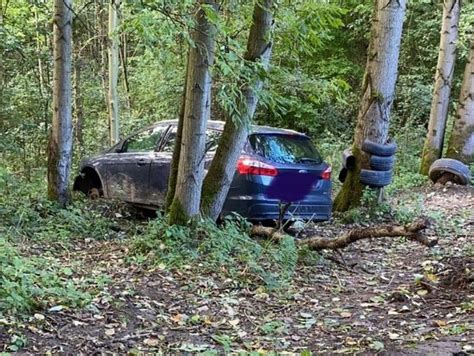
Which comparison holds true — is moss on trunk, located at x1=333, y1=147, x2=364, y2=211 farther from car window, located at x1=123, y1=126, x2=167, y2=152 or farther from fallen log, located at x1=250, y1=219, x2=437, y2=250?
car window, located at x1=123, y1=126, x2=167, y2=152

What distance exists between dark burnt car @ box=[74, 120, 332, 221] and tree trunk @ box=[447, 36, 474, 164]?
524 centimetres

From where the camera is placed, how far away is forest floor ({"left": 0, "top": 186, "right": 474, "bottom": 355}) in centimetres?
366

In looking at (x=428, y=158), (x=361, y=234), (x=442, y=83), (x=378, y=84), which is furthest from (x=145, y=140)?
(x=442, y=83)

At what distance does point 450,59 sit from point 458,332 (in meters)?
10.0

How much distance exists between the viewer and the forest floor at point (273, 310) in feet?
12.0

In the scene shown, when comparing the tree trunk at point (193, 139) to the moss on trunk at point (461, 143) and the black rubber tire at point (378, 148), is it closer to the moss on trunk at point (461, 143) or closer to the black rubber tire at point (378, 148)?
the black rubber tire at point (378, 148)

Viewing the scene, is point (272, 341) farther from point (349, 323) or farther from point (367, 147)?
point (367, 147)

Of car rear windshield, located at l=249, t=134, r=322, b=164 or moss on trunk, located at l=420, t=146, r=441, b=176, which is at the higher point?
car rear windshield, located at l=249, t=134, r=322, b=164

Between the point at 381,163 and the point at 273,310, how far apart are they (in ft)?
14.6

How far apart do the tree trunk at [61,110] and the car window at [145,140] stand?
3.84ft

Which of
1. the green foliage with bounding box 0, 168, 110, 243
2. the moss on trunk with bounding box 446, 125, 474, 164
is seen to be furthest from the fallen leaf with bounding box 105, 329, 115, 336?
the moss on trunk with bounding box 446, 125, 474, 164

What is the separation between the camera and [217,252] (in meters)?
5.59

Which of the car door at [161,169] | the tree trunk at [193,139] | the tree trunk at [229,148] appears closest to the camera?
the tree trunk at [193,139]

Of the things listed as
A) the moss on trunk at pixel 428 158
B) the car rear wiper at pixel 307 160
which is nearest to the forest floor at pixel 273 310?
the car rear wiper at pixel 307 160
